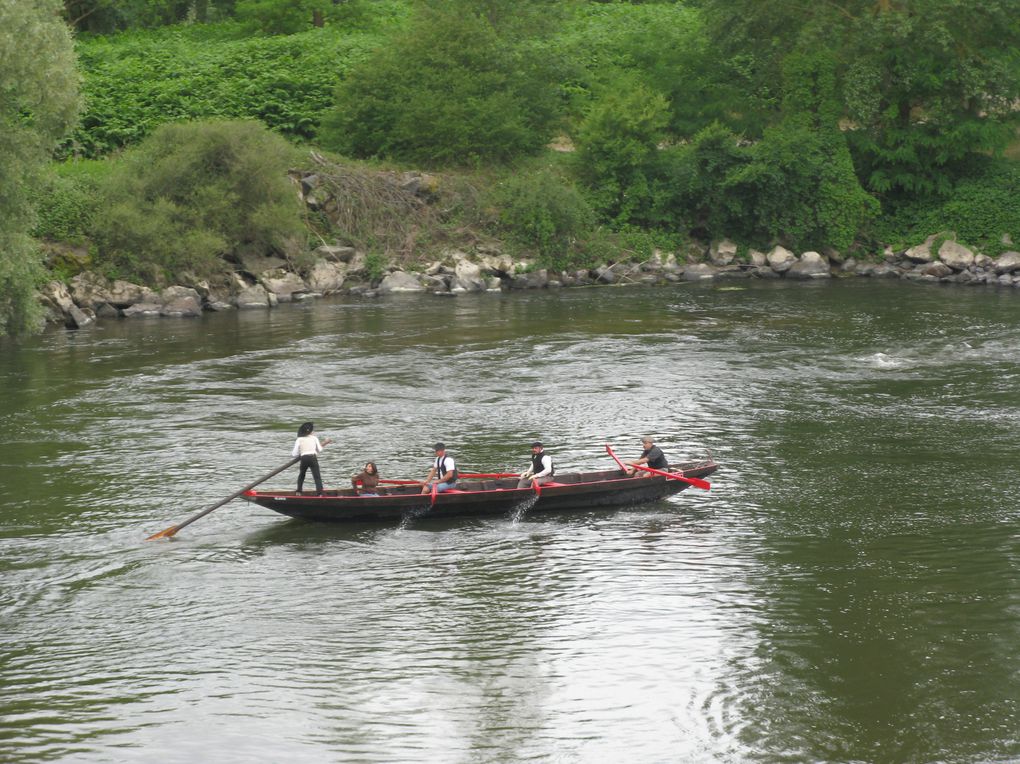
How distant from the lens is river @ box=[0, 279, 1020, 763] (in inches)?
582

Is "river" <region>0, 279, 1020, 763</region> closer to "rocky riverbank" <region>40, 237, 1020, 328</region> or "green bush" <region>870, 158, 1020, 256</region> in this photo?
"rocky riverbank" <region>40, 237, 1020, 328</region>

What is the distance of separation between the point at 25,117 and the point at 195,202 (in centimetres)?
1009

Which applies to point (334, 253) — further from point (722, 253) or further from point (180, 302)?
point (722, 253)

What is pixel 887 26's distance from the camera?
52188 millimetres

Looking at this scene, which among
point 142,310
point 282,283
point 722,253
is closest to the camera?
point 142,310

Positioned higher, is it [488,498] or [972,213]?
[972,213]

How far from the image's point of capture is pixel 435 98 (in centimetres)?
5534

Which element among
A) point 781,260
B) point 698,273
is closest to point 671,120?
point 781,260

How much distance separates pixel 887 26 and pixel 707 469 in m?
35.9

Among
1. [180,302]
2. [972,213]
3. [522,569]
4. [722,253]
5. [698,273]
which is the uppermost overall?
[972,213]

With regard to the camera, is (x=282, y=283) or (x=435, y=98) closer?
(x=282, y=283)

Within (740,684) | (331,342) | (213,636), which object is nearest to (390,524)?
(213,636)

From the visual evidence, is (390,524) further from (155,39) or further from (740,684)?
(155,39)

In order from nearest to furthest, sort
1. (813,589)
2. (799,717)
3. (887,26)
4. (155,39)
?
1. (799,717)
2. (813,589)
3. (887,26)
4. (155,39)
